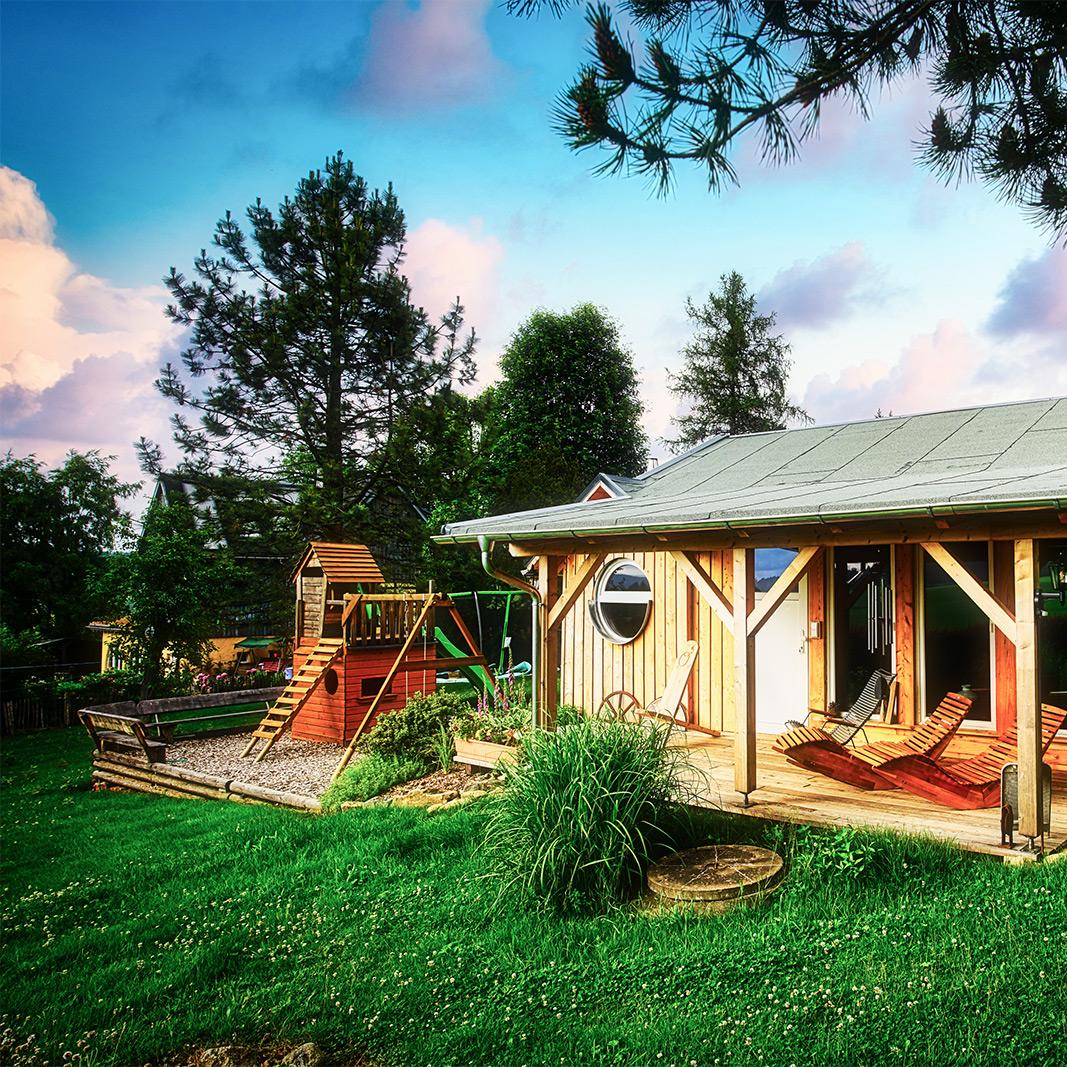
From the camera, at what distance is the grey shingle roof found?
5180 millimetres

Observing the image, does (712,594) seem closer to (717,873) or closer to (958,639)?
(717,873)

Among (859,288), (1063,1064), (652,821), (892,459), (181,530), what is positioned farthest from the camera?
(859,288)

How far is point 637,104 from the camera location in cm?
382

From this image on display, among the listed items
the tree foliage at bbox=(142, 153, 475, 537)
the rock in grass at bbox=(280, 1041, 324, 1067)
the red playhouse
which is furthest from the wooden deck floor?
the tree foliage at bbox=(142, 153, 475, 537)

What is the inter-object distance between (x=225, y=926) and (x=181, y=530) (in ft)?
35.5

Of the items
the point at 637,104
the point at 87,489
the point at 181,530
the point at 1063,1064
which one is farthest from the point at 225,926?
the point at 87,489

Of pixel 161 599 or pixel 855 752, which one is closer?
pixel 855 752

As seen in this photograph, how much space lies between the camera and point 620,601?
427 inches

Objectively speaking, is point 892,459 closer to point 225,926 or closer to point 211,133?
point 225,926

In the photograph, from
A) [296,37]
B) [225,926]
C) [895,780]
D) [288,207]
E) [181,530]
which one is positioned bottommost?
[225,926]

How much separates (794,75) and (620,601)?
7.56 m

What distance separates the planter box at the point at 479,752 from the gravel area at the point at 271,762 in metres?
1.75

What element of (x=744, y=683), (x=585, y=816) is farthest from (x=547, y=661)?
(x=585, y=816)

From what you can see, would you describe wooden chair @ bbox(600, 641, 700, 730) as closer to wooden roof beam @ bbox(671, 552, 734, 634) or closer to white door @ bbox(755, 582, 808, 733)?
white door @ bbox(755, 582, 808, 733)
